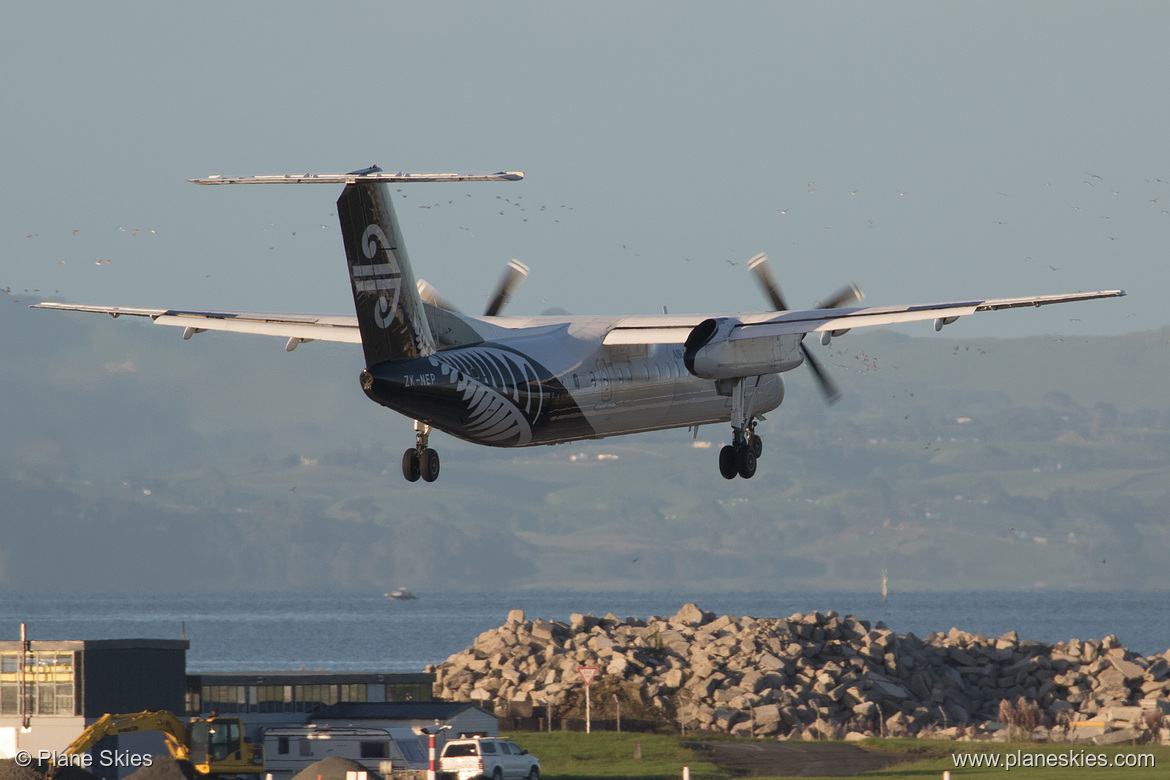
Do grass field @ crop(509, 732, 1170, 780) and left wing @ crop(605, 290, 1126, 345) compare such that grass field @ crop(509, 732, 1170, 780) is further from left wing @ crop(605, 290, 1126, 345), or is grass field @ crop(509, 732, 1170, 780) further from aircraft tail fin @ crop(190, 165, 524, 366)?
aircraft tail fin @ crop(190, 165, 524, 366)

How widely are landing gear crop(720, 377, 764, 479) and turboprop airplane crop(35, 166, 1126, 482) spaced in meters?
0.04

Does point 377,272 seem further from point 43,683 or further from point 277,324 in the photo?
point 43,683

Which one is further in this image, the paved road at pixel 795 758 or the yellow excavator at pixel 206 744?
the paved road at pixel 795 758

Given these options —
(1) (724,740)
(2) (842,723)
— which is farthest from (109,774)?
(2) (842,723)

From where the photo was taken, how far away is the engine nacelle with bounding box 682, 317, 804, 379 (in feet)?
106

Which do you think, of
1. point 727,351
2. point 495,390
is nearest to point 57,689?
point 495,390

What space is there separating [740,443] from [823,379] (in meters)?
2.44

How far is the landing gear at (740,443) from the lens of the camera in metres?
36.2

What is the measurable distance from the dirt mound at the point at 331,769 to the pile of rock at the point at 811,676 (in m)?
18.8

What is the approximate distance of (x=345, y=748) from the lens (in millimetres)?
41875

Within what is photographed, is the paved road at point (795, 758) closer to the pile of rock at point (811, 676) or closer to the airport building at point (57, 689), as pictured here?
the pile of rock at point (811, 676)
